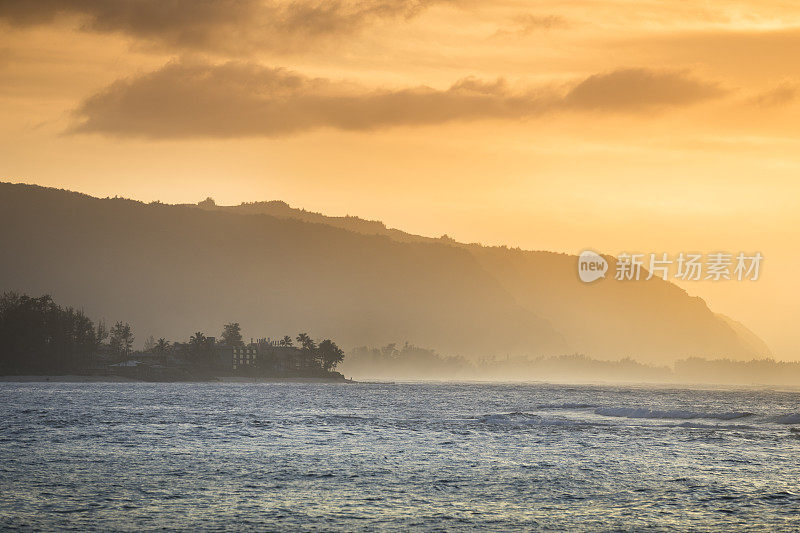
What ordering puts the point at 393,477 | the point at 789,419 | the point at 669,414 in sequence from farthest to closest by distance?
the point at 669,414, the point at 789,419, the point at 393,477

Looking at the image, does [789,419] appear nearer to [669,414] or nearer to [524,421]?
[669,414]

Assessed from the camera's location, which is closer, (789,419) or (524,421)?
(524,421)

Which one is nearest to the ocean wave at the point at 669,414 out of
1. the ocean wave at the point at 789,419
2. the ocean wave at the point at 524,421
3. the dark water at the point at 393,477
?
the ocean wave at the point at 789,419

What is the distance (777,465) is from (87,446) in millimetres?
62440

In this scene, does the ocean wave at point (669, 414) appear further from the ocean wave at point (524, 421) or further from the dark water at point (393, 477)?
the dark water at point (393, 477)

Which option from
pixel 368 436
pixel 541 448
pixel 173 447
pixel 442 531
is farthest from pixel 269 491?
pixel 368 436

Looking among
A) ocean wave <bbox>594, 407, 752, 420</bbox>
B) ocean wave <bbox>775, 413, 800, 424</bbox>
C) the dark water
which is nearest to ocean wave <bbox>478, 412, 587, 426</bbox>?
the dark water

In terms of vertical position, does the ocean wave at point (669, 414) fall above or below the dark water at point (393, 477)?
below

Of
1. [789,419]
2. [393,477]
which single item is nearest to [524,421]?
[789,419]

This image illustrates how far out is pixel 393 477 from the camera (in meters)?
69.1

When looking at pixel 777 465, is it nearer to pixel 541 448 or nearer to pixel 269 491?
pixel 541 448

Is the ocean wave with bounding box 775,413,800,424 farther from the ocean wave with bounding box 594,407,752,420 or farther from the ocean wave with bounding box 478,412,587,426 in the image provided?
the ocean wave with bounding box 478,412,587,426

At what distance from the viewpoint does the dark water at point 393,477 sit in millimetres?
51375

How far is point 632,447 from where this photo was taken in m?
94.9
